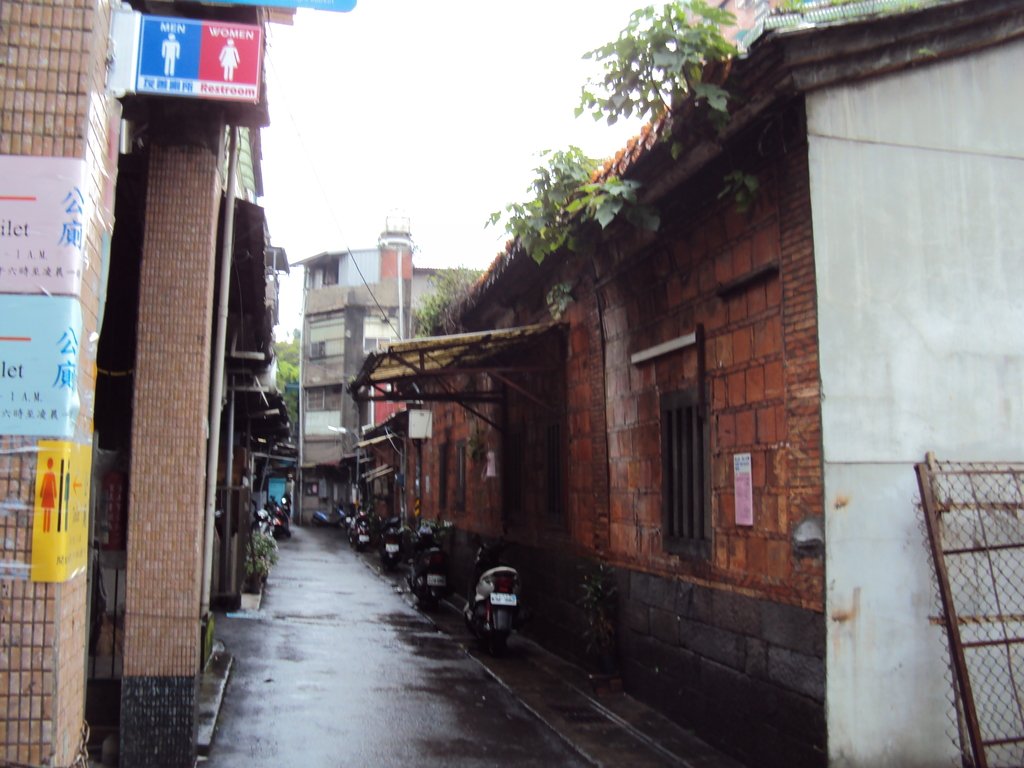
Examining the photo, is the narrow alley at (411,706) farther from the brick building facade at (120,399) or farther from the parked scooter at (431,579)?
the parked scooter at (431,579)

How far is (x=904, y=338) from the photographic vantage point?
6.28 m

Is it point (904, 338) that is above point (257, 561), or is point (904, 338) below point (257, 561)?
above

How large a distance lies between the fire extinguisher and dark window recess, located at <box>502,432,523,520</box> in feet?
22.1

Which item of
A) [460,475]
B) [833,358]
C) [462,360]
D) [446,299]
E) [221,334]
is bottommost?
[460,475]

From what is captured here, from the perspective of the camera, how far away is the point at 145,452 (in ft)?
21.9

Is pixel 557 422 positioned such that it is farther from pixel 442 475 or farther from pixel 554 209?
pixel 442 475

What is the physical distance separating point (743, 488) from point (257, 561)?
11720mm

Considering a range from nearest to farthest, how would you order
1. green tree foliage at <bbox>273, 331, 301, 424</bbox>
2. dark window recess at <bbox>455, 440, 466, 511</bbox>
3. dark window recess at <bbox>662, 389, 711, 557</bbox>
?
dark window recess at <bbox>662, 389, 711, 557</bbox> < dark window recess at <bbox>455, 440, 466, 511</bbox> < green tree foliage at <bbox>273, 331, 301, 424</bbox>

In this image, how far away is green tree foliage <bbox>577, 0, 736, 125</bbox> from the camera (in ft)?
21.5

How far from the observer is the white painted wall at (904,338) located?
5.94m

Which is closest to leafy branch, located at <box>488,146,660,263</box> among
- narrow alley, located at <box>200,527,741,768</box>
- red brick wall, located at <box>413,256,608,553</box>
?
red brick wall, located at <box>413,256,608,553</box>

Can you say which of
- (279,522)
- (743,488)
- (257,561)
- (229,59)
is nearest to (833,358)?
(743,488)

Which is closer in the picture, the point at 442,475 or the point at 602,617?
the point at 602,617

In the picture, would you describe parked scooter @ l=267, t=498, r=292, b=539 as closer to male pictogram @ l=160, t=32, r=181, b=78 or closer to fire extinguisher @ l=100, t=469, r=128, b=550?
fire extinguisher @ l=100, t=469, r=128, b=550
